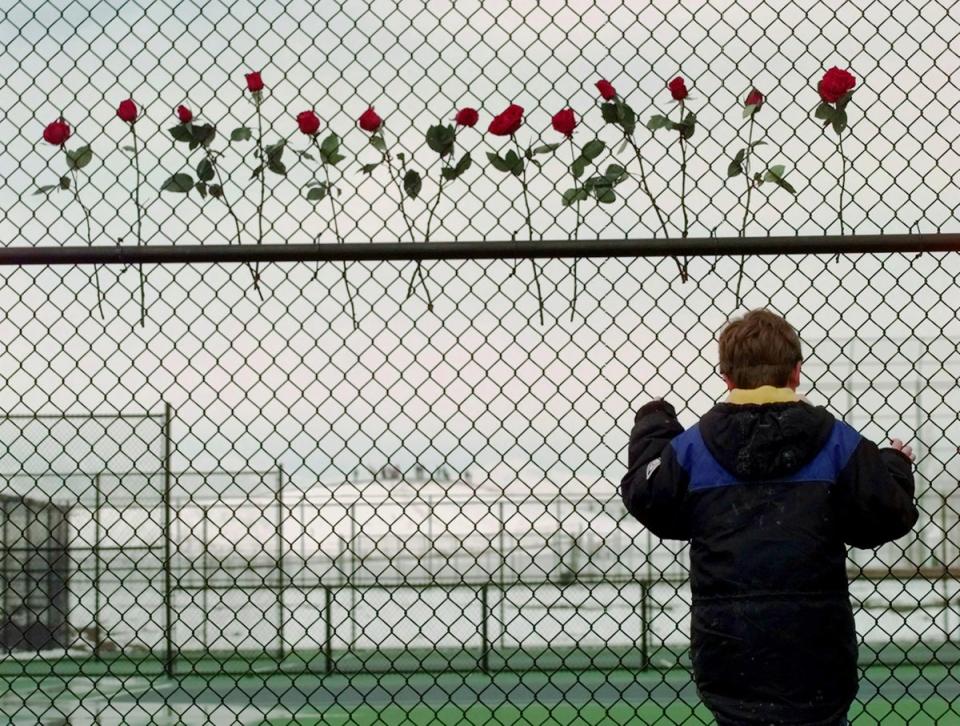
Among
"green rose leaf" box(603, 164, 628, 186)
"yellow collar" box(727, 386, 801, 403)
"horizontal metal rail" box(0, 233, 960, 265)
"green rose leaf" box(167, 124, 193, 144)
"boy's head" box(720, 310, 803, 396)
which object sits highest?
"green rose leaf" box(167, 124, 193, 144)

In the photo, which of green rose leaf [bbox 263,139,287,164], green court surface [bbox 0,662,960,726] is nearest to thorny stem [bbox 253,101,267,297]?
green rose leaf [bbox 263,139,287,164]

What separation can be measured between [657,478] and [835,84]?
128cm

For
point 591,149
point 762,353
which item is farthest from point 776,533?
point 591,149

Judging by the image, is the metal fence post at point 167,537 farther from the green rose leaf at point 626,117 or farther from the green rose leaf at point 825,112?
the green rose leaf at point 825,112

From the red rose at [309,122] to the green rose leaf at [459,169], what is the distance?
0.35 m

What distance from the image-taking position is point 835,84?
341 centimetres

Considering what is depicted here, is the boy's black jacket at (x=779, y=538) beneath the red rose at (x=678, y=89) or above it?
beneath

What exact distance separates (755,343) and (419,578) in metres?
12.7

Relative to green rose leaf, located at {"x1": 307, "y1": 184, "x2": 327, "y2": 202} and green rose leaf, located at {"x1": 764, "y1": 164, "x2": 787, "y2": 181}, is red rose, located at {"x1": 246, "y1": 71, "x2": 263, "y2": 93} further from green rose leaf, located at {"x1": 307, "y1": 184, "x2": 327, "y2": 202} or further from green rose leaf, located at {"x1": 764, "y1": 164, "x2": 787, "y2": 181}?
green rose leaf, located at {"x1": 764, "y1": 164, "x2": 787, "y2": 181}

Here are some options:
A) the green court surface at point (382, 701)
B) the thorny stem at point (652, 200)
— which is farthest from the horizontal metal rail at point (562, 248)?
the green court surface at point (382, 701)

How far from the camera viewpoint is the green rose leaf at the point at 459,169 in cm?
347

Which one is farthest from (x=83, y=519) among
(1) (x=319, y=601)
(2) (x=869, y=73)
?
(2) (x=869, y=73)

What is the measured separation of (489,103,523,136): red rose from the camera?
337cm

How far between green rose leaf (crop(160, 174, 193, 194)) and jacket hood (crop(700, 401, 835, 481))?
1618mm
